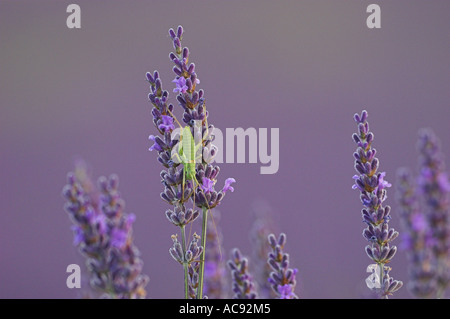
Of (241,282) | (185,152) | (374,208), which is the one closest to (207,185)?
(185,152)

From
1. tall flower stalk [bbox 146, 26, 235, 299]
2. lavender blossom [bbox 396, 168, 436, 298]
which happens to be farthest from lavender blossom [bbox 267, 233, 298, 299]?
lavender blossom [bbox 396, 168, 436, 298]

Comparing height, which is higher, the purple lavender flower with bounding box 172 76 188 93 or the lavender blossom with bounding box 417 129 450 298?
the purple lavender flower with bounding box 172 76 188 93

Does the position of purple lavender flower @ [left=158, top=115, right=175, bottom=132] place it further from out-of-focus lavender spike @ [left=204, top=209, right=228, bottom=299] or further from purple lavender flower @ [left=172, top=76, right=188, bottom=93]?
out-of-focus lavender spike @ [left=204, top=209, right=228, bottom=299]

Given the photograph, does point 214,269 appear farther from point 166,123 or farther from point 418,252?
point 418,252

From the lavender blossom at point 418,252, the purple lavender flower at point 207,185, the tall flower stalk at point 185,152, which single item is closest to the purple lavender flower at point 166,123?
the tall flower stalk at point 185,152

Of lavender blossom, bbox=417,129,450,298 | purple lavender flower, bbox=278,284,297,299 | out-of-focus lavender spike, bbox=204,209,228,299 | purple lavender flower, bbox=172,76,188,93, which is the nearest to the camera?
lavender blossom, bbox=417,129,450,298

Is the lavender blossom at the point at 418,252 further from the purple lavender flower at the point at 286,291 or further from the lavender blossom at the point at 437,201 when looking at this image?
the purple lavender flower at the point at 286,291
